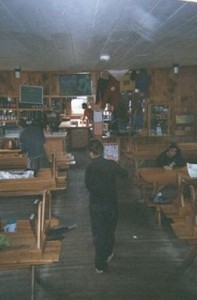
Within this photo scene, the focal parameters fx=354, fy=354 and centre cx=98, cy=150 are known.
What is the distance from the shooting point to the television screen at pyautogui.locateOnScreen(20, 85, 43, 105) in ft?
42.7

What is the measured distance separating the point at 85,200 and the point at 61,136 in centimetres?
389

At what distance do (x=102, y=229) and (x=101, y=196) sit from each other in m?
0.48

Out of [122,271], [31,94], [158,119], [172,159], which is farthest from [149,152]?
[31,94]

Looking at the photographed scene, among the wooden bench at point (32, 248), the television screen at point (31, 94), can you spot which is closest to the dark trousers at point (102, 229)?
the wooden bench at point (32, 248)

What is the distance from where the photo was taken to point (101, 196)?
468 cm

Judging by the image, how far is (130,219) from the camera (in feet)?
22.9

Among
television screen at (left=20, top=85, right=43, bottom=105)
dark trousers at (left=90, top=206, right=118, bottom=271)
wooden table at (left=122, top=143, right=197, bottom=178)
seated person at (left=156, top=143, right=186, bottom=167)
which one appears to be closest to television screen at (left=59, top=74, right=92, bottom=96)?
television screen at (left=20, top=85, right=43, bottom=105)

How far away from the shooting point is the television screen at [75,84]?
1360 cm

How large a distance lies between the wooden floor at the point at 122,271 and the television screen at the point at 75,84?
7.35 m

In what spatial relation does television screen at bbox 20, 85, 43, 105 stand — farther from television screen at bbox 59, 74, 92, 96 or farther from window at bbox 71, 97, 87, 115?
window at bbox 71, 97, 87, 115

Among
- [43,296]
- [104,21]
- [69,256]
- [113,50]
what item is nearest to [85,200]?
[69,256]

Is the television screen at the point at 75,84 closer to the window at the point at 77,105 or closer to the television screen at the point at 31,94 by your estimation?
the television screen at the point at 31,94

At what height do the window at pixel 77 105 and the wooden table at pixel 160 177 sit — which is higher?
the window at pixel 77 105

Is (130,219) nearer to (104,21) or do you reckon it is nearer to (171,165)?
(171,165)
